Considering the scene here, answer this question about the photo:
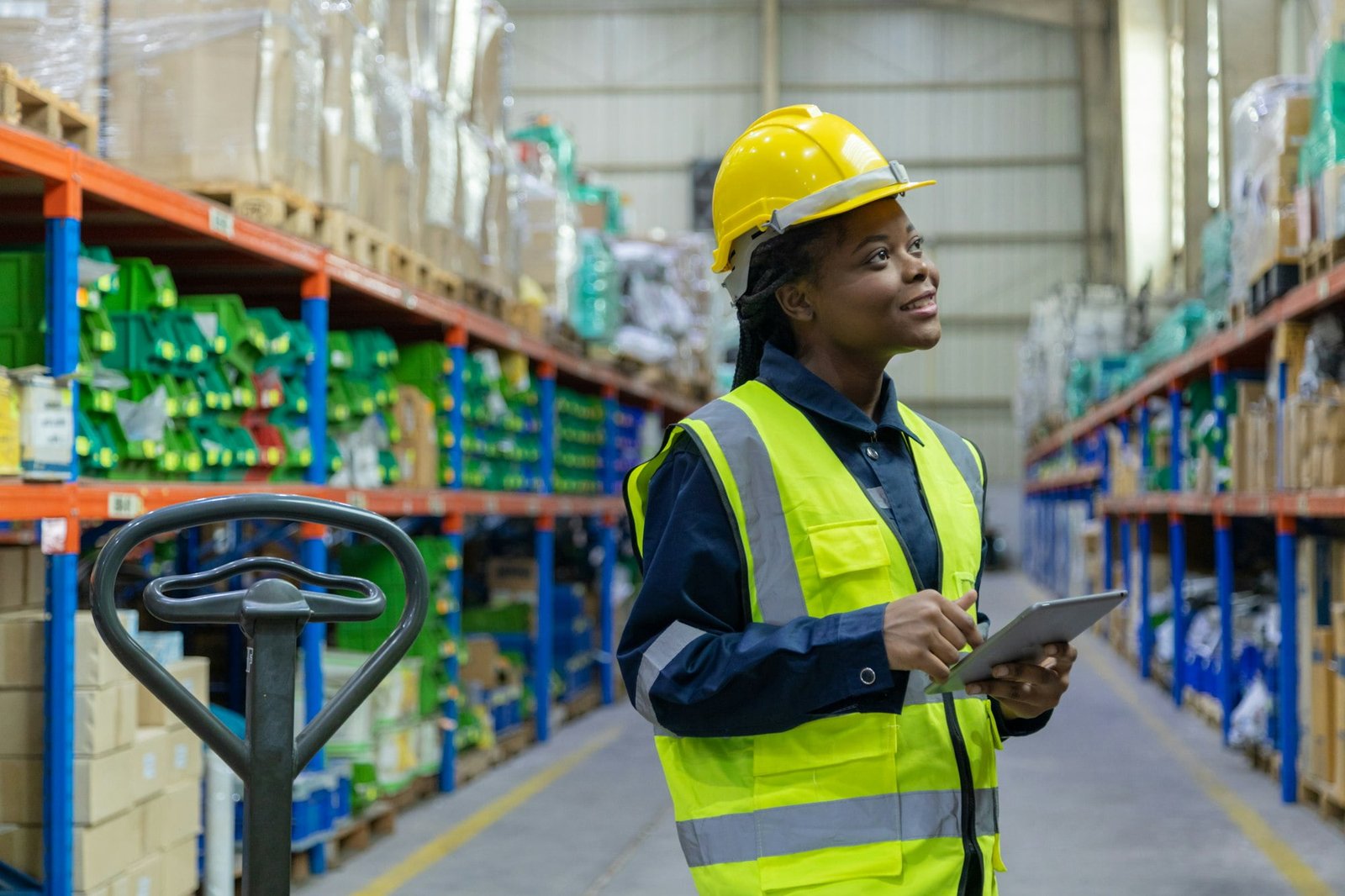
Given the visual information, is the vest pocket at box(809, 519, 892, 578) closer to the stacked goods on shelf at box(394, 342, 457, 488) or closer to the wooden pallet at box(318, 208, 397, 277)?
the wooden pallet at box(318, 208, 397, 277)

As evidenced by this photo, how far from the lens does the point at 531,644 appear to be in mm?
8734

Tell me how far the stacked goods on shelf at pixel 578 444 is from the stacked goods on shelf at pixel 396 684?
7.79 feet

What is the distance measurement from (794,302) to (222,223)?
2.93 metres

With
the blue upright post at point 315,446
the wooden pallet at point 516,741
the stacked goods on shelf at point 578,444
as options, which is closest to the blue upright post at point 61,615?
the blue upright post at point 315,446

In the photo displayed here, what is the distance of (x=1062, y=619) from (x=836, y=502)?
315mm

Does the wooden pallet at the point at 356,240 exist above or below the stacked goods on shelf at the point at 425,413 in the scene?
above

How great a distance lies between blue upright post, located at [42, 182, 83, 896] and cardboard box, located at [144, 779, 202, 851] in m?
0.44

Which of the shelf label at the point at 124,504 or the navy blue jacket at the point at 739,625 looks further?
the shelf label at the point at 124,504

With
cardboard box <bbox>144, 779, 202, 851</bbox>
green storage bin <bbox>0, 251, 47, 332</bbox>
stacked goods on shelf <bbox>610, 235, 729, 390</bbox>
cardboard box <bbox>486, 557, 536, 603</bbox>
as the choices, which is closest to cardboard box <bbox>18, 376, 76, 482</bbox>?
green storage bin <bbox>0, 251, 47, 332</bbox>

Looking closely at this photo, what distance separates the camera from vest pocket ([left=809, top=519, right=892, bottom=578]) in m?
1.83

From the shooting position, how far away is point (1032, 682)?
6.10 feet

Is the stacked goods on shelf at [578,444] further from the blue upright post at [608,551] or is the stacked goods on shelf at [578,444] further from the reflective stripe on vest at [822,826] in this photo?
the reflective stripe on vest at [822,826]

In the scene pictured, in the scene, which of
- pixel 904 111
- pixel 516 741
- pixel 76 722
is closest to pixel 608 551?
pixel 516 741

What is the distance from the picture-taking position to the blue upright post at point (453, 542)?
6.86m
